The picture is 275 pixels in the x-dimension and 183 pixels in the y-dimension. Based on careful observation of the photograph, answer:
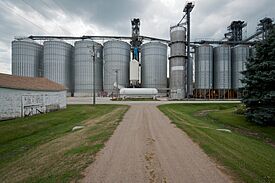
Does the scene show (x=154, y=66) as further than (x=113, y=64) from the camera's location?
No

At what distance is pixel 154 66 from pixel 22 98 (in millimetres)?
48277

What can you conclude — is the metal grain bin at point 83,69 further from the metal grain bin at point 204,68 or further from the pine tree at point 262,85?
the pine tree at point 262,85

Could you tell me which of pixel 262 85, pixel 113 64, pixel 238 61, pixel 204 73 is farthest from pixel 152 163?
pixel 238 61

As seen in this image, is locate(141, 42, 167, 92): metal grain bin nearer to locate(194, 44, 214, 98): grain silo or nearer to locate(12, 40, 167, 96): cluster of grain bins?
locate(12, 40, 167, 96): cluster of grain bins

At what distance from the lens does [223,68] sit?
178ft

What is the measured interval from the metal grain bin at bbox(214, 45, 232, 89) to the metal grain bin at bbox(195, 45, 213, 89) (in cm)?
210

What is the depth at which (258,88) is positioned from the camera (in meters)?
15.6

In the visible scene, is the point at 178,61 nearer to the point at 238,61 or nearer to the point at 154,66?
the point at 154,66

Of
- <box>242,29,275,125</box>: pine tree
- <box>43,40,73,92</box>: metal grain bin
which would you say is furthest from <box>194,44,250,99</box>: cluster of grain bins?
<box>43,40,73,92</box>: metal grain bin

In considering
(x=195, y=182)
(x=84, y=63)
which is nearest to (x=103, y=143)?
(x=195, y=182)

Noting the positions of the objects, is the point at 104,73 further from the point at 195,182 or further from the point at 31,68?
the point at 195,182

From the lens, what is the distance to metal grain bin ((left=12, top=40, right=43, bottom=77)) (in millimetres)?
58344

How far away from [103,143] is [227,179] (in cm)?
458

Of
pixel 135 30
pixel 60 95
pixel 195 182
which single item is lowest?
pixel 195 182
